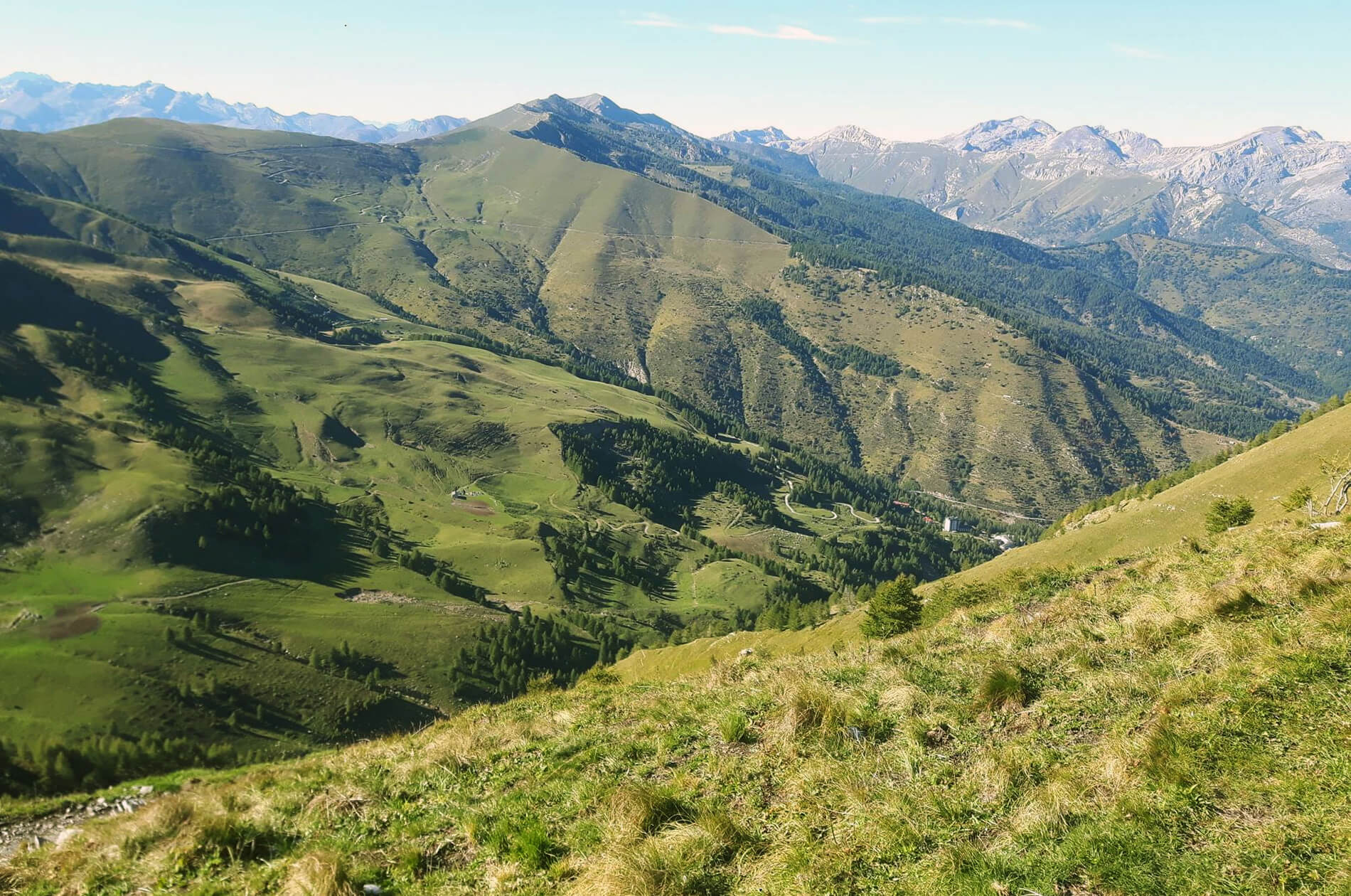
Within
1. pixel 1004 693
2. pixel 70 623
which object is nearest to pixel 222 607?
pixel 70 623

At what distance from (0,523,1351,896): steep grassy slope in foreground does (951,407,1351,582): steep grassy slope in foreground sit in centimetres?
7685

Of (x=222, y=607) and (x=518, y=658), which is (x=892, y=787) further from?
(x=222, y=607)

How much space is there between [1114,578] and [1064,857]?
22.3 m

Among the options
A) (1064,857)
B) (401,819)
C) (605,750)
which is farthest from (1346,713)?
(401,819)

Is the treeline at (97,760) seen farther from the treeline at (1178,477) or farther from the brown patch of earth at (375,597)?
the treeline at (1178,477)

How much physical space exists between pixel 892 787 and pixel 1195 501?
111 meters

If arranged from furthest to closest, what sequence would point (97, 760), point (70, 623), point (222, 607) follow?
point (222, 607) → point (70, 623) → point (97, 760)

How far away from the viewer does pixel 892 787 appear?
11.6 m

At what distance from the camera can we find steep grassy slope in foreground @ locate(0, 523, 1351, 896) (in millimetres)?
8961

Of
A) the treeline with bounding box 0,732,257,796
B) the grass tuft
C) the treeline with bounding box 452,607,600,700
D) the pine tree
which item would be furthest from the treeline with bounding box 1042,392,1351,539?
the treeline with bounding box 0,732,257,796

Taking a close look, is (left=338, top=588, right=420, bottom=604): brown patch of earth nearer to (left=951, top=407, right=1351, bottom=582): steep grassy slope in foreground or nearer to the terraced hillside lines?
the terraced hillside lines

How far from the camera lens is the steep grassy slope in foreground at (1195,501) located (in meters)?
88.5

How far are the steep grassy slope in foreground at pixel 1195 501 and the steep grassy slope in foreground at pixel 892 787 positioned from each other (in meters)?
76.9

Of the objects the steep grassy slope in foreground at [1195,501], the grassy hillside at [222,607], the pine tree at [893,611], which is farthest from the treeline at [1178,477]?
the pine tree at [893,611]
